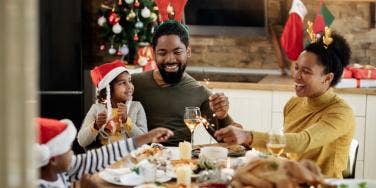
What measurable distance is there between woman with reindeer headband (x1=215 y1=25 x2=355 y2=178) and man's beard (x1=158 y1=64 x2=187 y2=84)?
645 mm

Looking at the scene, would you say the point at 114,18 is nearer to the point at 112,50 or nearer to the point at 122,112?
the point at 112,50

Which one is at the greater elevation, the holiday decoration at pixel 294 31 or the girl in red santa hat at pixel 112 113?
the holiday decoration at pixel 294 31

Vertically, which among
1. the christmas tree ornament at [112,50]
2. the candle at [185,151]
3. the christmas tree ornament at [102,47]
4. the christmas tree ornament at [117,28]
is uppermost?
the christmas tree ornament at [117,28]

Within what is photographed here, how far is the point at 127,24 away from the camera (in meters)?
5.47

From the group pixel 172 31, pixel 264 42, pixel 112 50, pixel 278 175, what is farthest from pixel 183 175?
pixel 264 42

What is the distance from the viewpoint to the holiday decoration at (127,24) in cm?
539

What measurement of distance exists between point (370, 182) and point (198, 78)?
10.6ft

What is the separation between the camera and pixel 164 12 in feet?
16.2

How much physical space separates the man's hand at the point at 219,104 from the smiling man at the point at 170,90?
226 millimetres

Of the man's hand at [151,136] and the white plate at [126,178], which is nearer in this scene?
the white plate at [126,178]

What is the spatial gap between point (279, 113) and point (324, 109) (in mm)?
1916

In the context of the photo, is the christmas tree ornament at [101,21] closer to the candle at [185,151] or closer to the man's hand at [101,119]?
the man's hand at [101,119]

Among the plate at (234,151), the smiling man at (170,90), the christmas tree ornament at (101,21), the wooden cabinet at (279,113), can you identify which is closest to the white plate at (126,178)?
the plate at (234,151)

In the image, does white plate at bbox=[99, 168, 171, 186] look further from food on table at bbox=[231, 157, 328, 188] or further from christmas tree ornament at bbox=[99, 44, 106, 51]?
christmas tree ornament at bbox=[99, 44, 106, 51]
